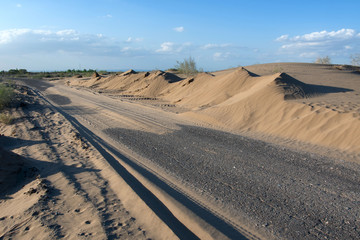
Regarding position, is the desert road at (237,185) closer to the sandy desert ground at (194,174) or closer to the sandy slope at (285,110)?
the sandy desert ground at (194,174)

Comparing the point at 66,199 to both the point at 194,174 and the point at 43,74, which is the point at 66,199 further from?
the point at 43,74

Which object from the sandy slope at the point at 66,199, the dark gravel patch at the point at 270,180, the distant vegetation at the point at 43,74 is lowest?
the dark gravel patch at the point at 270,180

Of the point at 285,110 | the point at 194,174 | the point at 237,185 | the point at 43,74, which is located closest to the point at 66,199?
the point at 194,174

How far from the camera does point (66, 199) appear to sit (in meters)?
4.88

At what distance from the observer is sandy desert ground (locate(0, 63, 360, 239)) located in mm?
4094

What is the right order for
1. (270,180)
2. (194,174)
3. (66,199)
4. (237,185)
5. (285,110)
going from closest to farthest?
(66,199)
(237,185)
(270,180)
(194,174)
(285,110)

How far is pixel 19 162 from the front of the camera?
650 centimetres

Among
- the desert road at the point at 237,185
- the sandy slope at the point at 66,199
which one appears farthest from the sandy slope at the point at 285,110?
the sandy slope at the point at 66,199

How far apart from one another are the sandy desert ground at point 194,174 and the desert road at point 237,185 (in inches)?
1.0

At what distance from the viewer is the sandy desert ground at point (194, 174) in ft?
13.4

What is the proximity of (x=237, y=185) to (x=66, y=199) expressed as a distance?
3.13m

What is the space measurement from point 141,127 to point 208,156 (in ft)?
14.8

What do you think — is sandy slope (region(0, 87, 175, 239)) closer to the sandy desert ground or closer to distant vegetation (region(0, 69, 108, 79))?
the sandy desert ground

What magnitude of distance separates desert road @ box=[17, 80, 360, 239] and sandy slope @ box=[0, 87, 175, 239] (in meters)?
0.38
